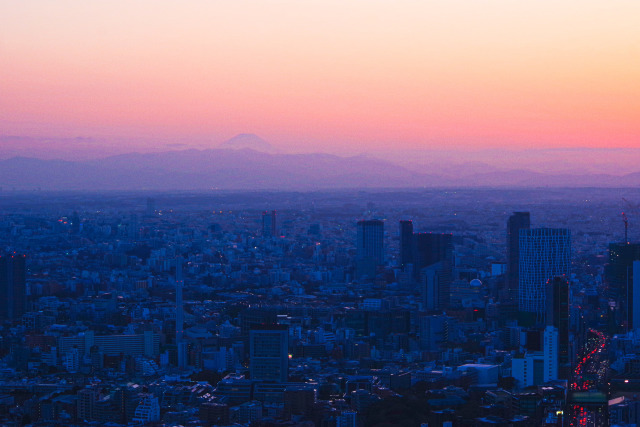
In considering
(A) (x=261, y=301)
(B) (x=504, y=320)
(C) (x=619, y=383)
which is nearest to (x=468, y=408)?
(C) (x=619, y=383)

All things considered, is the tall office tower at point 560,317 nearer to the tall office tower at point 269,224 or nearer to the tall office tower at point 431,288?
the tall office tower at point 431,288

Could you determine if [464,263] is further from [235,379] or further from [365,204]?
[235,379]

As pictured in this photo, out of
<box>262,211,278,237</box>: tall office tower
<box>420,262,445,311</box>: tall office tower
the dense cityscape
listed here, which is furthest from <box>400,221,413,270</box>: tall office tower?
<box>262,211,278,237</box>: tall office tower

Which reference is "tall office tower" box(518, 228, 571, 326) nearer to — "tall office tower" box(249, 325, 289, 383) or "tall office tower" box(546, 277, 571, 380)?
"tall office tower" box(546, 277, 571, 380)

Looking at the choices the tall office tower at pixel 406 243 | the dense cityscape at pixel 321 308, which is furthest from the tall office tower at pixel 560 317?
the tall office tower at pixel 406 243

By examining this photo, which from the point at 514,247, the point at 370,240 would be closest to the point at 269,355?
the point at 514,247
